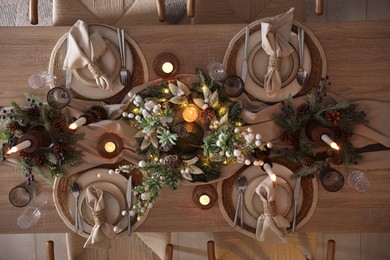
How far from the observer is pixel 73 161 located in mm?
1743

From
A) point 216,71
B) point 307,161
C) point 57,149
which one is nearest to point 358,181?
point 307,161

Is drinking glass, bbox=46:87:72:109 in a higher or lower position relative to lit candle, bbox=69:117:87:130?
higher

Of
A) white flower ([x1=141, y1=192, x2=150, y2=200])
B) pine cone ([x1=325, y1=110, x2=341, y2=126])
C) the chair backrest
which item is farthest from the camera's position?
the chair backrest

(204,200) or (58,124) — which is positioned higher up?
(58,124)

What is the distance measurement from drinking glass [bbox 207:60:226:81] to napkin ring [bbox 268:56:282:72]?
20 centimetres

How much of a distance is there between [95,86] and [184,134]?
49 centimetres

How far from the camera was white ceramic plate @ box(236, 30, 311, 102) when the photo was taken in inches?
68.7

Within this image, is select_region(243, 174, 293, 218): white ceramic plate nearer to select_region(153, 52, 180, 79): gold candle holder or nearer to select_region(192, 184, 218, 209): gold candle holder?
select_region(192, 184, 218, 209): gold candle holder

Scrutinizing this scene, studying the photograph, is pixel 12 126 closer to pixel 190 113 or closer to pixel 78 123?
pixel 78 123

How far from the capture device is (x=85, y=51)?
5.59ft

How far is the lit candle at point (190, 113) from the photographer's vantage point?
1638mm

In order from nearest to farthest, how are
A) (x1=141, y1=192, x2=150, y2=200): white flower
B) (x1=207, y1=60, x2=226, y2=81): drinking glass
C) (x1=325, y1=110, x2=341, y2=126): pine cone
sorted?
(x1=141, y1=192, x2=150, y2=200): white flower < (x1=325, y1=110, x2=341, y2=126): pine cone < (x1=207, y1=60, x2=226, y2=81): drinking glass

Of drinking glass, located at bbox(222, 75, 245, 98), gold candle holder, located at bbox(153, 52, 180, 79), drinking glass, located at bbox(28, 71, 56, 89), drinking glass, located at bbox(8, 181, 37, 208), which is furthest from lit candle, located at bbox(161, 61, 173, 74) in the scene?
drinking glass, located at bbox(8, 181, 37, 208)

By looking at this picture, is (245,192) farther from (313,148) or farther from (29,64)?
(29,64)
